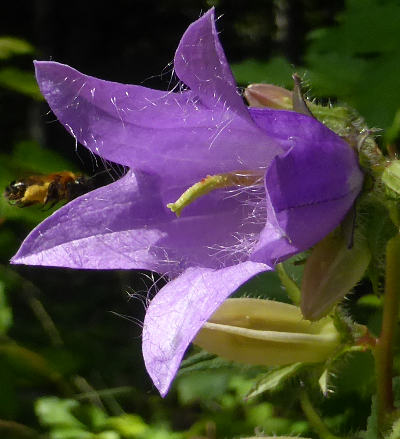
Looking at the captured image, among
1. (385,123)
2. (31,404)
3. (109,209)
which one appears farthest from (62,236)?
(31,404)

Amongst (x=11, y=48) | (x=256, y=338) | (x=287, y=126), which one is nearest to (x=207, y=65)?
(x=287, y=126)

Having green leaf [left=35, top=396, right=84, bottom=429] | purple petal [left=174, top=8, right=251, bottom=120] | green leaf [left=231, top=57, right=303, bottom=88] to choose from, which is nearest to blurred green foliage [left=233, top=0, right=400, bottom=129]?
green leaf [left=231, top=57, right=303, bottom=88]

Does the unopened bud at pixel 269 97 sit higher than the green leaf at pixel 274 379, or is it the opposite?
the unopened bud at pixel 269 97

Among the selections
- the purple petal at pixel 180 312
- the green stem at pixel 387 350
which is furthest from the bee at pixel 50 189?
the green stem at pixel 387 350

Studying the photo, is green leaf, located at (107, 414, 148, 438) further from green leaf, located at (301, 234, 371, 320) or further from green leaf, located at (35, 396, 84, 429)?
green leaf, located at (301, 234, 371, 320)

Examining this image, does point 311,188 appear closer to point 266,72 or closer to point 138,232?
point 138,232

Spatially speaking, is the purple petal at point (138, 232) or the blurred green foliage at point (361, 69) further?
the blurred green foliage at point (361, 69)

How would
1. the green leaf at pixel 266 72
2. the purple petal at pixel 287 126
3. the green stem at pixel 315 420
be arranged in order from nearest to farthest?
the purple petal at pixel 287 126, the green stem at pixel 315 420, the green leaf at pixel 266 72

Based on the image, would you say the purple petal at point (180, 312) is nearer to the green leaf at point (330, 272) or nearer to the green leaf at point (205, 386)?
the green leaf at point (330, 272)
